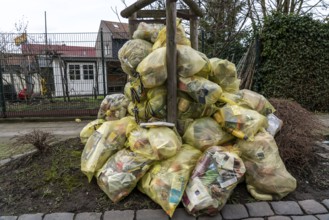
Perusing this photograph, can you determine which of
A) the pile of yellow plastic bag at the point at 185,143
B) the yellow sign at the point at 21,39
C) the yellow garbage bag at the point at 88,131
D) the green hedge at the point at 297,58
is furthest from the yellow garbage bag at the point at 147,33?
the yellow sign at the point at 21,39

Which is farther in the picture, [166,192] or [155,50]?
[155,50]

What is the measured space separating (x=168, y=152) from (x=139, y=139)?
35 cm

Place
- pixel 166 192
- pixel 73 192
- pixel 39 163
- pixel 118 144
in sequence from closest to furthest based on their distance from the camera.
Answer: pixel 166 192
pixel 73 192
pixel 118 144
pixel 39 163

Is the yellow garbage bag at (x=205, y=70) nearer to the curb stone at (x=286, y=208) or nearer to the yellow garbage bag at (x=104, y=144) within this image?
the yellow garbage bag at (x=104, y=144)

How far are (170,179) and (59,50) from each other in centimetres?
660

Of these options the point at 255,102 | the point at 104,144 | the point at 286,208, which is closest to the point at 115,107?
the point at 104,144

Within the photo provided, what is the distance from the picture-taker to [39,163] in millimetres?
3252

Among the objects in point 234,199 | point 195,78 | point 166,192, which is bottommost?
point 234,199

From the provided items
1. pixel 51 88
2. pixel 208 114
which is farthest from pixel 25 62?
pixel 208 114

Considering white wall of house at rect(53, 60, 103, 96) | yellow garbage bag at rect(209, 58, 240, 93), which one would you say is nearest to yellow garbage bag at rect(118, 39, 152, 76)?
yellow garbage bag at rect(209, 58, 240, 93)

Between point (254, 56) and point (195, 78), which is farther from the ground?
point (254, 56)

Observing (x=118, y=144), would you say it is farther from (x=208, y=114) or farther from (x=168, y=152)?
(x=208, y=114)

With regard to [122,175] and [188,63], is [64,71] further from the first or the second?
[122,175]

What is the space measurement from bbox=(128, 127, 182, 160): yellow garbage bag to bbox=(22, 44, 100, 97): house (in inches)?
182
